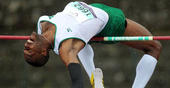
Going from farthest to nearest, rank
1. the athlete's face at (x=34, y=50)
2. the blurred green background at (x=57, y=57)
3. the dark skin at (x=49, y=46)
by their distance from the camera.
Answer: the blurred green background at (x=57, y=57) < the athlete's face at (x=34, y=50) < the dark skin at (x=49, y=46)

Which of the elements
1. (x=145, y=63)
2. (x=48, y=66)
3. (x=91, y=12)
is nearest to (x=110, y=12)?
(x=91, y=12)

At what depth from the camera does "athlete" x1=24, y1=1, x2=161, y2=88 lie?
4562mm

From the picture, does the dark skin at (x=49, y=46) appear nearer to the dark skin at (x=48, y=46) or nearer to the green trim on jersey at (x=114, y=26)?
the dark skin at (x=48, y=46)

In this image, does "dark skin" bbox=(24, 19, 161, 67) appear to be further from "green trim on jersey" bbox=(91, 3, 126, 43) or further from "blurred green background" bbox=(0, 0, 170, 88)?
"blurred green background" bbox=(0, 0, 170, 88)

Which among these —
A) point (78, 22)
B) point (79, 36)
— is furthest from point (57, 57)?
point (79, 36)

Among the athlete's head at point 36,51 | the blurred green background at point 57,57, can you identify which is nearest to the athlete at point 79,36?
the athlete's head at point 36,51

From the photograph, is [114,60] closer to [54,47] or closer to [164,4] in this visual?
[164,4]

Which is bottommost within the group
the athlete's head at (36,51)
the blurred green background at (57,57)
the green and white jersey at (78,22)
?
the blurred green background at (57,57)

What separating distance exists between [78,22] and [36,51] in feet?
1.44

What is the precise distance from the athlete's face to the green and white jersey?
0.44 ft

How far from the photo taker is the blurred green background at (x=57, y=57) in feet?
24.3

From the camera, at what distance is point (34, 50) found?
4.64 meters

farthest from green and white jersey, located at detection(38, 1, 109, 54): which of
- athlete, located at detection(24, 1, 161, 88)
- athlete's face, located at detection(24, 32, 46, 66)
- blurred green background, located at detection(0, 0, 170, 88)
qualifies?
blurred green background, located at detection(0, 0, 170, 88)

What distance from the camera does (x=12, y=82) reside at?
8.03 metres
